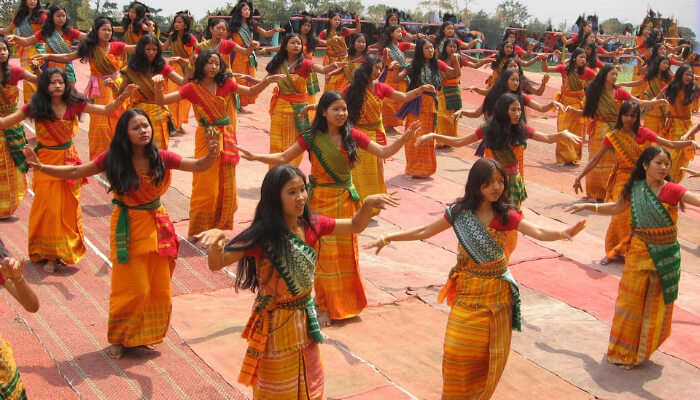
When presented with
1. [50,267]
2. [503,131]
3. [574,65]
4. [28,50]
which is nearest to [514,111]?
[503,131]

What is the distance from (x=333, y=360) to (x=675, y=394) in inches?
88.1

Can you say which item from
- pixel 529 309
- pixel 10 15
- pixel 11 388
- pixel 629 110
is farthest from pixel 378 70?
pixel 10 15

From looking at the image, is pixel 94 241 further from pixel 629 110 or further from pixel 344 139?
pixel 629 110

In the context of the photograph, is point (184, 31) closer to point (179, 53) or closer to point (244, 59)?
Result: point (179, 53)

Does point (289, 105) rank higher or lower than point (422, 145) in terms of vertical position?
higher

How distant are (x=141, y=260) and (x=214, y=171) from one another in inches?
105

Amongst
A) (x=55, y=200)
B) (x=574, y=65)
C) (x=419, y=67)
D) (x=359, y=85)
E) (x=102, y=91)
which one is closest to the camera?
(x=55, y=200)

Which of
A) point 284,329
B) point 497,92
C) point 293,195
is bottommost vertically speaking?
point 284,329

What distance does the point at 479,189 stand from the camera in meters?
4.58

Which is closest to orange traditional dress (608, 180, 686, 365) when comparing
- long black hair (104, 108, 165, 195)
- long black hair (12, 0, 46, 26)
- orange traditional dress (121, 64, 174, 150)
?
long black hair (104, 108, 165, 195)

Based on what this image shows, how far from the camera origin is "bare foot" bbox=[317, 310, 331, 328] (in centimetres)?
611

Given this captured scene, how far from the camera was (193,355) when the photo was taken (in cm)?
546

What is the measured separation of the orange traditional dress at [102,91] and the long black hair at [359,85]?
2956mm

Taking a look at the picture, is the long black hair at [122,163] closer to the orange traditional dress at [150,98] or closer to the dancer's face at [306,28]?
the orange traditional dress at [150,98]
